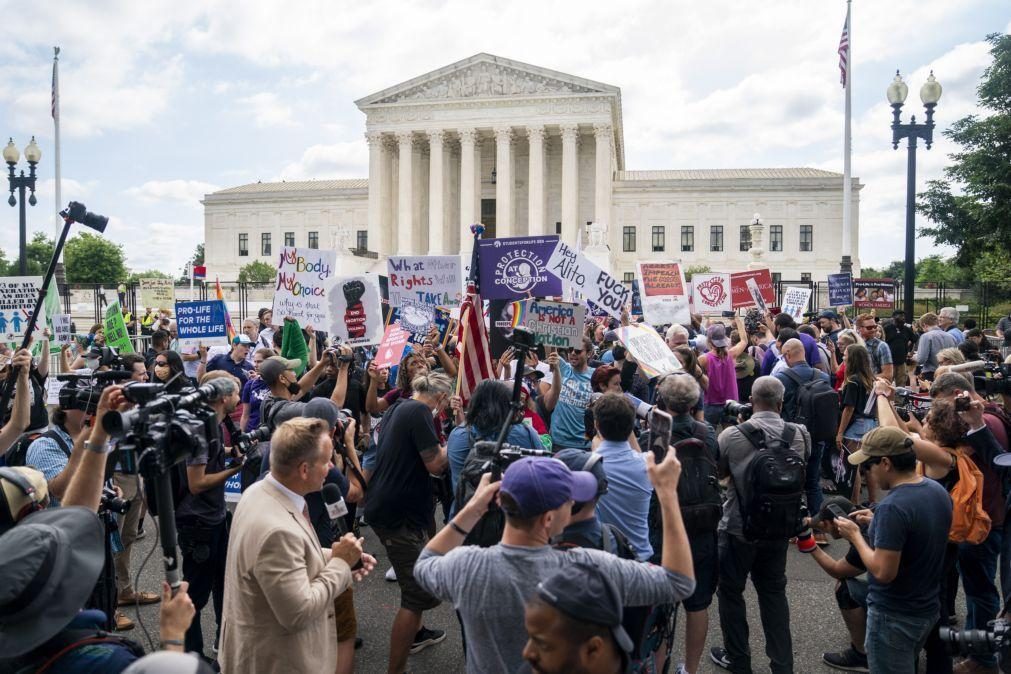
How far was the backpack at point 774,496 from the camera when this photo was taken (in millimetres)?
4078

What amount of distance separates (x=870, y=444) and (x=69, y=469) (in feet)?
13.3

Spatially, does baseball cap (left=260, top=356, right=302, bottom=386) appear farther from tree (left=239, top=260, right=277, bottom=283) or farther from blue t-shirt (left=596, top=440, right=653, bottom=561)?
tree (left=239, top=260, right=277, bottom=283)

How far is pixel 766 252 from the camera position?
60719 mm

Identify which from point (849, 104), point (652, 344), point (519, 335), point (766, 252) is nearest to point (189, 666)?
point (519, 335)

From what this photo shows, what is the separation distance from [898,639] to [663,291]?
823 centimetres

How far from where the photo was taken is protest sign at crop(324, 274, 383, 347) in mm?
8375

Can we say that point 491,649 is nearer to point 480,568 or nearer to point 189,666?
point 480,568

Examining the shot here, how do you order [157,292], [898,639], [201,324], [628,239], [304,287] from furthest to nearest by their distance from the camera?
[628,239], [157,292], [201,324], [304,287], [898,639]

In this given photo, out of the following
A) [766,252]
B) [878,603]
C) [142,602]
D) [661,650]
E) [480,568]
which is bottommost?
[142,602]

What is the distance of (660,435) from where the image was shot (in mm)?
2701

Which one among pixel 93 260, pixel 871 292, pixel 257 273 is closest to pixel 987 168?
pixel 871 292

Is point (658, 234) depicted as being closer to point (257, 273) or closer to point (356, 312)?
point (257, 273)

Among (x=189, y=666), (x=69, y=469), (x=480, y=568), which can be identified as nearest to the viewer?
(x=189, y=666)

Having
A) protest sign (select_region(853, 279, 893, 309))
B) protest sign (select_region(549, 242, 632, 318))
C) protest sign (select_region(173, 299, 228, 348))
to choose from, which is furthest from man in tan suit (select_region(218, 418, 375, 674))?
protest sign (select_region(853, 279, 893, 309))
